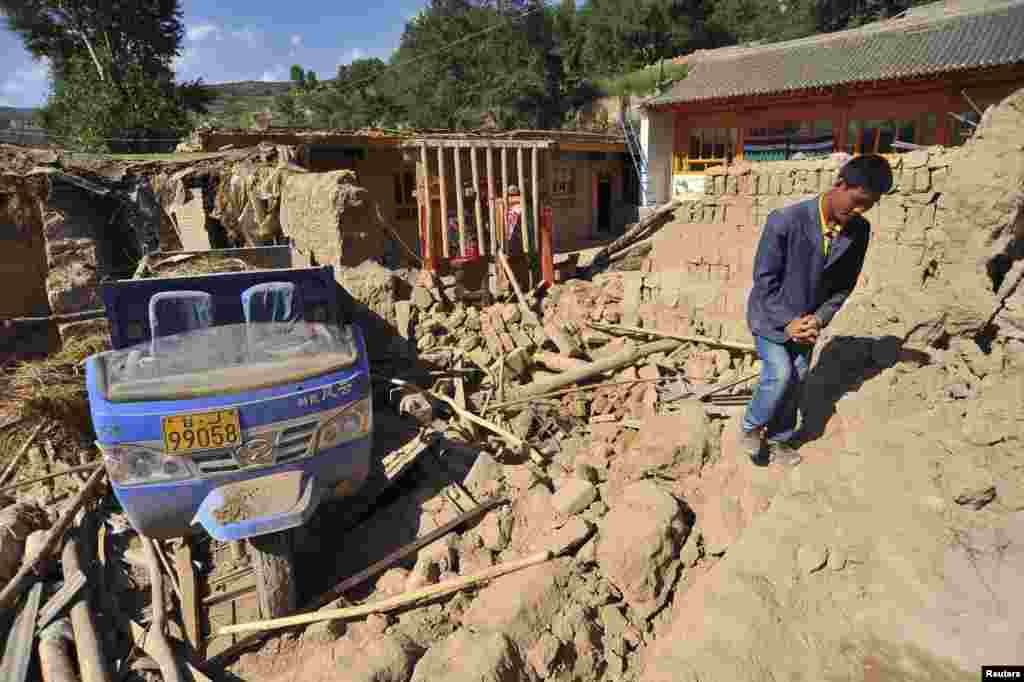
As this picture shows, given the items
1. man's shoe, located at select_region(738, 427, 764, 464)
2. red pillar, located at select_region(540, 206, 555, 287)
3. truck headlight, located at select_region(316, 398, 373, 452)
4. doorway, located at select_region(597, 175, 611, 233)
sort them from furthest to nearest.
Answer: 1. doorway, located at select_region(597, 175, 611, 233)
2. red pillar, located at select_region(540, 206, 555, 287)
3. man's shoe, located at select_region(738, 427, 764, 464)
4. truck headlight, located at select_region(316, 398, 373, 452)

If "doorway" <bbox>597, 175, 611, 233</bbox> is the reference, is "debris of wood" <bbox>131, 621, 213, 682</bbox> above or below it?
below

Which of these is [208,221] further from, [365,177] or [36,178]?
[365,177]

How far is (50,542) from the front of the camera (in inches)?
152

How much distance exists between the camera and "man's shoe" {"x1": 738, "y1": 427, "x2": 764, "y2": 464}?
3.76 m

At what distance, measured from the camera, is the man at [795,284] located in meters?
3.43

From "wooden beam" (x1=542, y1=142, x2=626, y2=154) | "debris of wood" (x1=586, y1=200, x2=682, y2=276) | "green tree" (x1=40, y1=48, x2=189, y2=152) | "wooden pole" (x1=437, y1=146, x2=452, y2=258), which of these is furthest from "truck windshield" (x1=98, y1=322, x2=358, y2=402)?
"green tree" (x1=40, y1=48, x2=189, y2=152)

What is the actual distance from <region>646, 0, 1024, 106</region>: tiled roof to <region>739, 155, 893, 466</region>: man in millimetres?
12999

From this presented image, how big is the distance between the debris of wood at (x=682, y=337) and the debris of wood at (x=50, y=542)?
5.28 meters

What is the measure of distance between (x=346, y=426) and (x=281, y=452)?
1.43 ft

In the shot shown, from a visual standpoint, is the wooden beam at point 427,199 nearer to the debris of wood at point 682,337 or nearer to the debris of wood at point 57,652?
the debris of wood at point 682,337

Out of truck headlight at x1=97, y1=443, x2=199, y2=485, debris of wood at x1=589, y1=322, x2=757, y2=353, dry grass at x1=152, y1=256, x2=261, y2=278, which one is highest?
dry grass at x1=152, y1=256, x2=261, y2=278

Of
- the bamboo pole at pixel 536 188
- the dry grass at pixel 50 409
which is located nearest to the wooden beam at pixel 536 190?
the bamboo pole at pixel 536 188

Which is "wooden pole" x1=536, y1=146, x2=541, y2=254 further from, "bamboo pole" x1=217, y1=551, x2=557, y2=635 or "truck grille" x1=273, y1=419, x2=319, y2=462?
"bamboo pole" x1=217, y1=551, x2=557, y2=635

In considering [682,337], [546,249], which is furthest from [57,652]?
[546,249]
